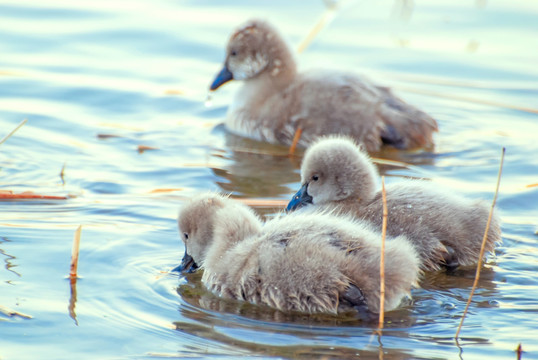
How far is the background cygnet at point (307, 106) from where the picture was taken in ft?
24.8

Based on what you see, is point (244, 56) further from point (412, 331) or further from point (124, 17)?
point (412, 331)

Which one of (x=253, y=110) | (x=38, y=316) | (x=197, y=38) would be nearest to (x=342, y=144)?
(x=38, y=316)

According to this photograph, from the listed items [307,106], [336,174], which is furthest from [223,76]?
[336,174]

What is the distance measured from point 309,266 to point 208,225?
0.85 meters

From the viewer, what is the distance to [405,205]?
5.34 meters

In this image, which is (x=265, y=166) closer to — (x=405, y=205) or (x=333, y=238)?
(x=405, y=205)

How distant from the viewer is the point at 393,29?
36.4 ft

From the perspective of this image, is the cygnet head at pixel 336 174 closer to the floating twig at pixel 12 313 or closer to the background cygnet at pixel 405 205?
the background cygnet at pixel 405 205

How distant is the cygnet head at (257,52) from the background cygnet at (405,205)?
261 centimetres

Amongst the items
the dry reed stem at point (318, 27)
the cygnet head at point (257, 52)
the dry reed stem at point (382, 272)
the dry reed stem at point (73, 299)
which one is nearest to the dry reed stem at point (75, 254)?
the dry reed stem at point (73, 299)

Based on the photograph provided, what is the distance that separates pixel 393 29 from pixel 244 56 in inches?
127

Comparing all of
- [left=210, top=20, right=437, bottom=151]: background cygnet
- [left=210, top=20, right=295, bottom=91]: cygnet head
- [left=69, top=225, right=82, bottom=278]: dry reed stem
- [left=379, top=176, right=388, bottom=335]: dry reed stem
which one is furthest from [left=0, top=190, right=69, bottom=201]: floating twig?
[left=379, top=176, right=388, bottom=335]: dry reed stem

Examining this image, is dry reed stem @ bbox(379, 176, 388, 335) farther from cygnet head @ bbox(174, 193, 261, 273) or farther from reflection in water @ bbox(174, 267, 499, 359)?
cygnet head @ bbox(174, 193, 261, 273)

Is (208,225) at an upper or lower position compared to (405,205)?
lower
